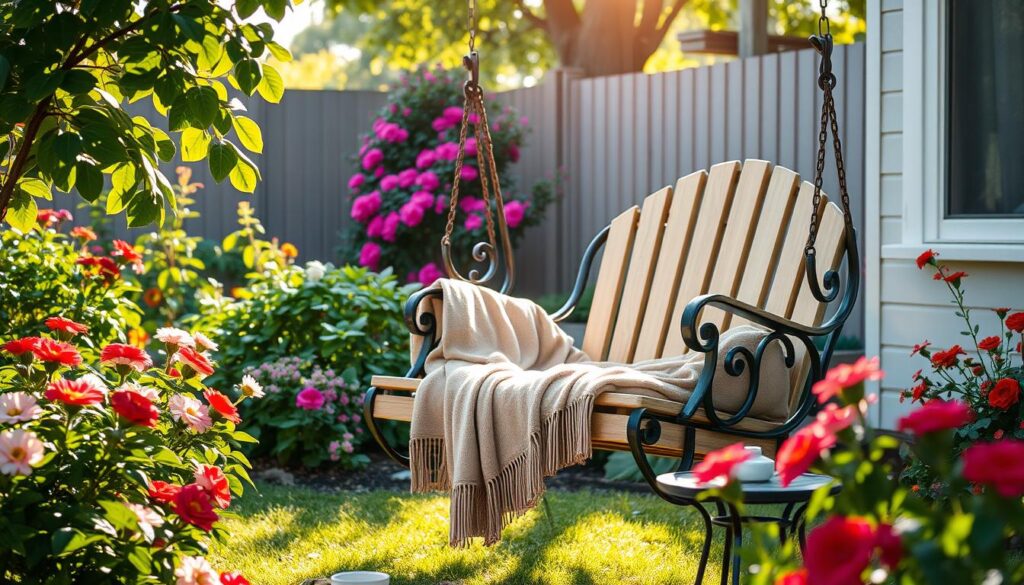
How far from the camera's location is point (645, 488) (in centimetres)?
430

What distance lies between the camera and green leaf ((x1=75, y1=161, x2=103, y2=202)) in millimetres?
2068

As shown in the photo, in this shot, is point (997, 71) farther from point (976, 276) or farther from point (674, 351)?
point (674, 351)

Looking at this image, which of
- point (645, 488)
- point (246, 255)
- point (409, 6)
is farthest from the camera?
point (409, 6)

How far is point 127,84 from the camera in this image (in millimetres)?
2076

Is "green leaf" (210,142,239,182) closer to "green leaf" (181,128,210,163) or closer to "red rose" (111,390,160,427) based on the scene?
"green leaf" (181,128,210,163)

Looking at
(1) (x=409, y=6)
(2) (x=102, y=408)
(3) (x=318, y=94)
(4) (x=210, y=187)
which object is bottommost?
(2) (x=102, y=408)

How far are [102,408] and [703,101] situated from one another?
458 centimetres

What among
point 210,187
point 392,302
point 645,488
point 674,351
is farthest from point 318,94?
point 674,351

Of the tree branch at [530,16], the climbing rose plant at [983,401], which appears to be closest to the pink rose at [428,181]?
the tree branch at [530,16]

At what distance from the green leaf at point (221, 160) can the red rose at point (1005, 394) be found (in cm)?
172

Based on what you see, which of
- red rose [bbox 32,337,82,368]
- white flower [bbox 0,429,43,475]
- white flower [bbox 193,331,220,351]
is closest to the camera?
white flower [bbox 0,429,43,475]

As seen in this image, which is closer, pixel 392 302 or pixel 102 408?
pixel 102 408

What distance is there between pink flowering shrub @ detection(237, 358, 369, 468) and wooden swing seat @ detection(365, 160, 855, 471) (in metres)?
1.22

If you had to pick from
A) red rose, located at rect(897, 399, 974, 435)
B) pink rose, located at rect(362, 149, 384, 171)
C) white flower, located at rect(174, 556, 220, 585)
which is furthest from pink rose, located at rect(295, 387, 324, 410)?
red rose, located at rect(897, 399, 974, 435)
